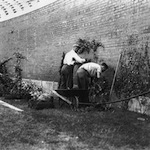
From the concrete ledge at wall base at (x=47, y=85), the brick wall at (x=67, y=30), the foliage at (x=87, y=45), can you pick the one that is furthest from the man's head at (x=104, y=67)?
the concrete ledge at wall base at (x=47, y=85)

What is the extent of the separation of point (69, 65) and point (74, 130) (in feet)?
10.7

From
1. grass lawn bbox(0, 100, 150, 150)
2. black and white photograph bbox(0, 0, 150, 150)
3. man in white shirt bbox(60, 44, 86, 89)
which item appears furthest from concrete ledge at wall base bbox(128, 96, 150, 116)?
man in white shirt bbox(60, 44, 86, 89)

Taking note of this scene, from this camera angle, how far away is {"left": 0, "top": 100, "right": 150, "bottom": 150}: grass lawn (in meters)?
3.56

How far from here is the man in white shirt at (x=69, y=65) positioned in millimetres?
7138

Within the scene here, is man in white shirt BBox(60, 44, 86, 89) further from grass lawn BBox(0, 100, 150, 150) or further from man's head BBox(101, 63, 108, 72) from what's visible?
grass lawn BBox(0, 100, 150, 150)

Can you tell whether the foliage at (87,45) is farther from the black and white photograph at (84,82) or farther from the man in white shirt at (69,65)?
the man in white shirt at (69,65)

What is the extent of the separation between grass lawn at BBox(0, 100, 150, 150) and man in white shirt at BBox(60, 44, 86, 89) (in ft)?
5.53

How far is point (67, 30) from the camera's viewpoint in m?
8.91

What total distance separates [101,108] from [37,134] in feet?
8.58

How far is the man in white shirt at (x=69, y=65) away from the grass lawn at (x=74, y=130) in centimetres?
168

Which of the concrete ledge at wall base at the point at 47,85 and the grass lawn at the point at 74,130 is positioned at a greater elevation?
the concrete ledge at wall base at the point at 47,85

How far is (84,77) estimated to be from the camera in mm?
6652

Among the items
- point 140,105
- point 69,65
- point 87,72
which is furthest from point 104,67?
point 140,105

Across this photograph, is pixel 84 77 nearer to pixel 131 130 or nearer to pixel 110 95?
pixel 110 95
